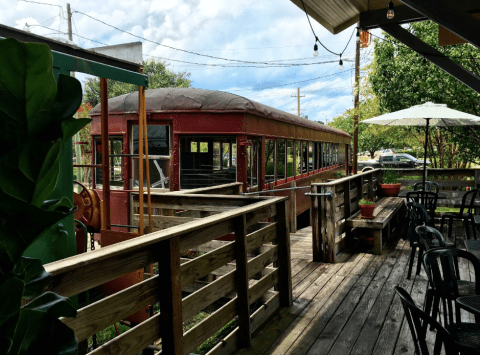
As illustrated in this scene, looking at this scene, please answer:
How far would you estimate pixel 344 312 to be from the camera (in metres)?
4.17

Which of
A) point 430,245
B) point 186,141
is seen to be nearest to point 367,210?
point 430,245

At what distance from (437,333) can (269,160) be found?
779 cm

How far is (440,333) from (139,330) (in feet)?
4.75

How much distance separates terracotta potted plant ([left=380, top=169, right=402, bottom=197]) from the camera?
985 cm

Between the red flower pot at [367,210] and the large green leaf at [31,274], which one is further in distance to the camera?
the red flower pot at [367,210]

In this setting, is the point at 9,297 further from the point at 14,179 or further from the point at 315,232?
the point at 315,232

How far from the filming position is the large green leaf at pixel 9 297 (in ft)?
2.43

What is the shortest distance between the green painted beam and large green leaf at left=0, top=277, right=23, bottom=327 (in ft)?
6.42

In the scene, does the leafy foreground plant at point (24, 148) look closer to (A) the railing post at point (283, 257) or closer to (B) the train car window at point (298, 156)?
(A) the railing post at point (283, 257)

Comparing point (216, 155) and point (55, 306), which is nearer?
point (55, 306)

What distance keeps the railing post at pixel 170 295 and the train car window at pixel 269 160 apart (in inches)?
277

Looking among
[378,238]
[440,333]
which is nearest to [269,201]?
[440,333]

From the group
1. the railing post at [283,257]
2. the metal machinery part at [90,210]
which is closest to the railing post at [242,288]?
the railing post at [283,257]

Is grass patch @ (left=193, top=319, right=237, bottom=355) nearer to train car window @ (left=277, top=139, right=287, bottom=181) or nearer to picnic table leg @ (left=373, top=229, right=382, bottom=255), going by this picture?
picnic table leg @ (left=373, top=229, right=382, bottom=255)
